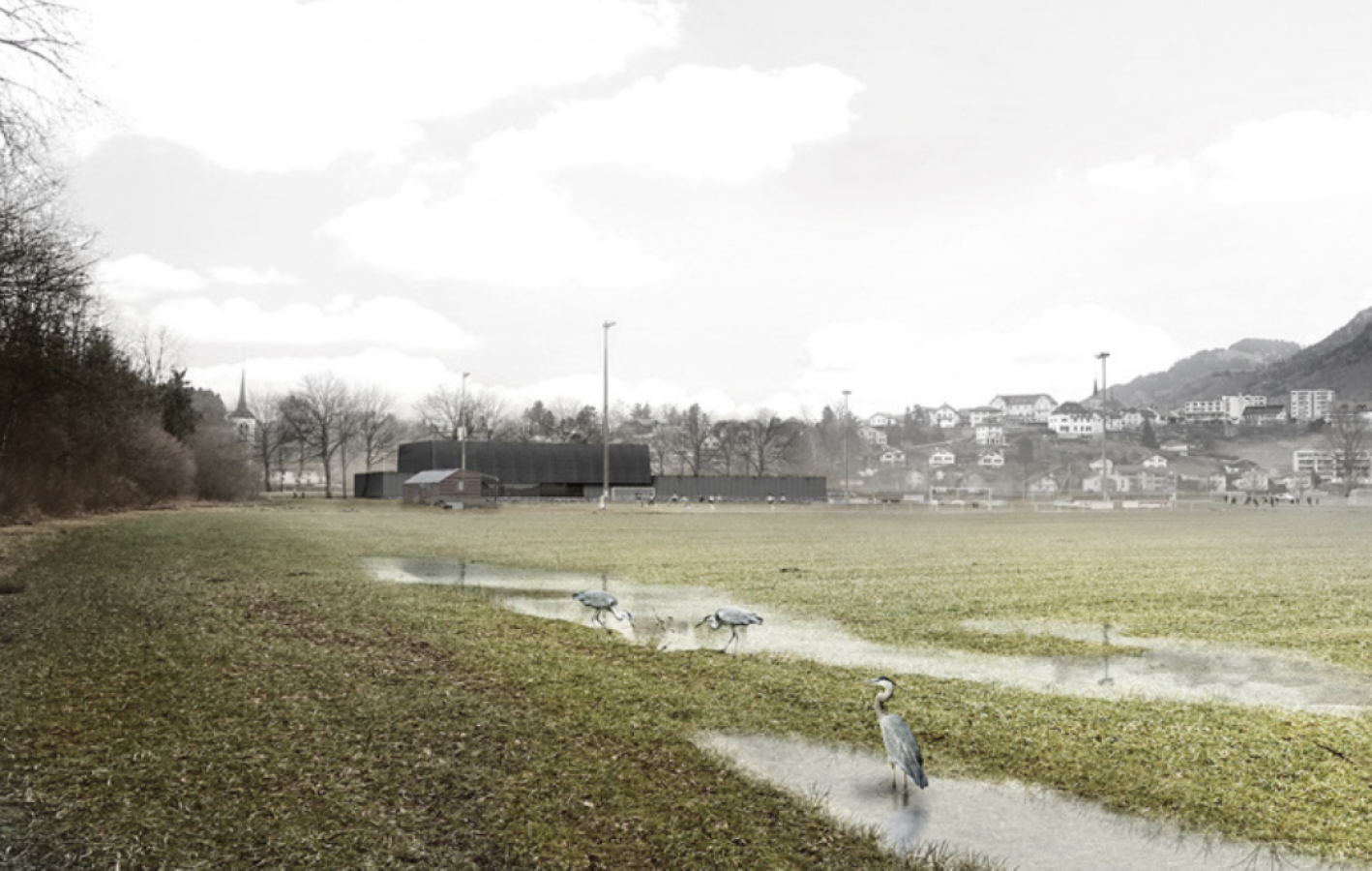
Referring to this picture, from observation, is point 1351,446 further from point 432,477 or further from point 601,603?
point 601,603

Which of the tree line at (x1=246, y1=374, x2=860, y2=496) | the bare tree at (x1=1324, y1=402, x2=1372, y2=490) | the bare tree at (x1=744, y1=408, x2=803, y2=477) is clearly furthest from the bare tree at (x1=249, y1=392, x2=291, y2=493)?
the bare tree at (x1=1324, y1=402, x2=1372, y2=490)

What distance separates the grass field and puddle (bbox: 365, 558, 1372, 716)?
0.59 meters

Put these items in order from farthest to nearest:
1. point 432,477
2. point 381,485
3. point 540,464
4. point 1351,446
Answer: point 1351,446 < point 540,464 < point 381,485 < point 432,477

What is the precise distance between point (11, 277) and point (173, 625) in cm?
1370

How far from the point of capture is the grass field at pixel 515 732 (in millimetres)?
5902

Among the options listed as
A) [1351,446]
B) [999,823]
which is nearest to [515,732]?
[999,823]

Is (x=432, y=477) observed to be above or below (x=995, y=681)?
above

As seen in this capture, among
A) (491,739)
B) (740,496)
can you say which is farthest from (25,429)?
(740,496)

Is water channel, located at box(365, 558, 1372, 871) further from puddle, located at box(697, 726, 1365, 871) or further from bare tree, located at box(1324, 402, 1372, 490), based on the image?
bare tree, located at box(1324, 402, 1372, 490)

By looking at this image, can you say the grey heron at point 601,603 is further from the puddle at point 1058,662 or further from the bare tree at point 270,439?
the bare tree at point 270,439

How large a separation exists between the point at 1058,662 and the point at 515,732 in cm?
720

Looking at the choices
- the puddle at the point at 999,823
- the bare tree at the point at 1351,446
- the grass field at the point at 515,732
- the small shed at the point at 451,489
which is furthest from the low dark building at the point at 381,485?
the bare tree at the point at 1351,446

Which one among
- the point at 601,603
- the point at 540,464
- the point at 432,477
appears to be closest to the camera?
the point at 601,603

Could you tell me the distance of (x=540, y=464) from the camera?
10531cm
